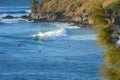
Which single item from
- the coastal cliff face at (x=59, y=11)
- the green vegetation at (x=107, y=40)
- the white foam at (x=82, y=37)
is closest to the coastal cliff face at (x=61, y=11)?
the coastal cliff face at (x=59, y=11)

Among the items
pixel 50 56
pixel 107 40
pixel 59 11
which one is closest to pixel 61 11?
pixel 59 11

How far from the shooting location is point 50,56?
51500mm

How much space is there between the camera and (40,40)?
67875 millimetres

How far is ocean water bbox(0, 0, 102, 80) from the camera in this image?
4195 centimetres

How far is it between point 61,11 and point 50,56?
2139 inches

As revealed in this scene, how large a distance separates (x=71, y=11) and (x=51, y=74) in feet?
203

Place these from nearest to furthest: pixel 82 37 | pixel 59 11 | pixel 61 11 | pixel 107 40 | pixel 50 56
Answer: pixel 107 40
pixel 50 56
pixel 82 37
pixel 59 11
pixel 61 11

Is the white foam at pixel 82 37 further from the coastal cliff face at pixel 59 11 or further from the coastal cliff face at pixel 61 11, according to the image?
the coastal cliff face at pixel 59 11

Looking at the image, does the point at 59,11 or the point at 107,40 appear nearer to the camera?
the point at 107,40

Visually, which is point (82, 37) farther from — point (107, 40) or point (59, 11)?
point (107, 40)

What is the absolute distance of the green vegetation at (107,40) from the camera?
7133 mm

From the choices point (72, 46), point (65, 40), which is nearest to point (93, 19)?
point (72, 46)

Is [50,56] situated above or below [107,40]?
below

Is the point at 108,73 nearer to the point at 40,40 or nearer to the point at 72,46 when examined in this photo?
the point at 72,46
